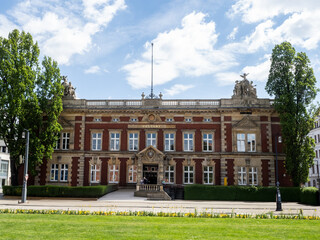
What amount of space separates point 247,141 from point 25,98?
28511mm

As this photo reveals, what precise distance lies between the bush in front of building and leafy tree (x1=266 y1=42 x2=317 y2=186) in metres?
4.27

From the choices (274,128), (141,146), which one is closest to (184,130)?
(141,146)

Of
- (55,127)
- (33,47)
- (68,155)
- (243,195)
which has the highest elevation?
(33,47)

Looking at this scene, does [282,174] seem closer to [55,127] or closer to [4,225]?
[55,127]

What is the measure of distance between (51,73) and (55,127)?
6804mm

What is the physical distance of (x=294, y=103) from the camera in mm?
38125

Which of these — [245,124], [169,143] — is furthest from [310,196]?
[169,143]

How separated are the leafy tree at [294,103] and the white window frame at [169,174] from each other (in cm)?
1441

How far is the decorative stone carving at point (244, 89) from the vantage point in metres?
43.5

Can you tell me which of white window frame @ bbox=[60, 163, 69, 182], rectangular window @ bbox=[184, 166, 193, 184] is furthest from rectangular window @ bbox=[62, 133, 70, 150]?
rectangular window @ bbox=[184, 166, 193, 184]

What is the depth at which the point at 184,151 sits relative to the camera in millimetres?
42844

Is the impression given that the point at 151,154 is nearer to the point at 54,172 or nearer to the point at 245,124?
the point at 245,124

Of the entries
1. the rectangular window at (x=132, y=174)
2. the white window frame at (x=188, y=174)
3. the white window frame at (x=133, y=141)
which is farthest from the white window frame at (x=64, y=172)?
the white window frame at (x=188, y=174)

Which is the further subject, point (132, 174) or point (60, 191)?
point (132, 174)
